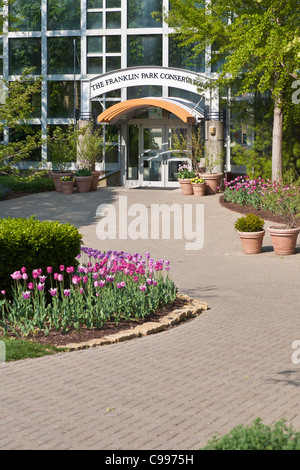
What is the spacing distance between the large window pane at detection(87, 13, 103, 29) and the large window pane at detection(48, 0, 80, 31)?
0.51 m

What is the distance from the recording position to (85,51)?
30578 mm

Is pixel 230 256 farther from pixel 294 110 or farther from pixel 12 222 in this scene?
pixel 294 110

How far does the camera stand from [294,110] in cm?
2364

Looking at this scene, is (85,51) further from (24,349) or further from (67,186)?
(24,349)

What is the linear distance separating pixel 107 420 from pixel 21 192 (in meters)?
21.0

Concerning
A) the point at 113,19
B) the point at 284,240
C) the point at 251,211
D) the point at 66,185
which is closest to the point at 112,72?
the point at 113,19

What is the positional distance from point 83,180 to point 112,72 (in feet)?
16.5

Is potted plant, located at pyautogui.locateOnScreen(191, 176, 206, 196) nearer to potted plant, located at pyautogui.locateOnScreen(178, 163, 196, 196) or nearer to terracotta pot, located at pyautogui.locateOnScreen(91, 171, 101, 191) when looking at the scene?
potted plant, located at pyautogui.locateOnScreen(178, 163, 196, 196)

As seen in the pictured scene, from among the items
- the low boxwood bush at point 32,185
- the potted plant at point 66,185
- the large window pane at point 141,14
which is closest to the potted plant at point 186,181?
the potted plant at point 66,185

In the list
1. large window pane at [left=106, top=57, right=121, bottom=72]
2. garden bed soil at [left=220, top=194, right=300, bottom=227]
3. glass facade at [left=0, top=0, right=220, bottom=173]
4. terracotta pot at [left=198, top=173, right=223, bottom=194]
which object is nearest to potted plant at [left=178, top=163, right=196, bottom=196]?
terracotta pot at [left=198, top=173, right=223, bottom=194]

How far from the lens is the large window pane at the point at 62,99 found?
3094 centimetres

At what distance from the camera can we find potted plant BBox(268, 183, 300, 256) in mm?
16125

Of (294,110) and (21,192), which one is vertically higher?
(294,110)
